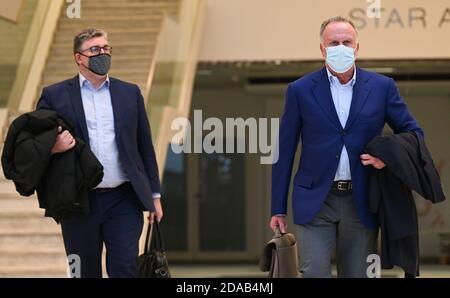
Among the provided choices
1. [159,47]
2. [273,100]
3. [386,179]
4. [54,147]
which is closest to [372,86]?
[386,179]

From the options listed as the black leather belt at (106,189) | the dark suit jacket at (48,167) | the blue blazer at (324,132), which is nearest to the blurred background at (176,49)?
the black leather belt at (106,189)

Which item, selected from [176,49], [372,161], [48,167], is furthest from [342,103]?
[176,49]

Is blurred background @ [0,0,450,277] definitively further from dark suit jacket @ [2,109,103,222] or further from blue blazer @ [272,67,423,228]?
blue blazer @ [272,67,423,228]

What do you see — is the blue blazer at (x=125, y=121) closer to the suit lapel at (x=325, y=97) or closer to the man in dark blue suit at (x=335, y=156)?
the man in dark blue suit at (x=335, y=156)

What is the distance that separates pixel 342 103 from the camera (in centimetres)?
418

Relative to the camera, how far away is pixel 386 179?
4070 mm

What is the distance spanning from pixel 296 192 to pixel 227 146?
38.6ft

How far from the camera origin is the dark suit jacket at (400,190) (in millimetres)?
3949

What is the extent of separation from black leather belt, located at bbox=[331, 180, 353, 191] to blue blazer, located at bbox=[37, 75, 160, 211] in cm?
90

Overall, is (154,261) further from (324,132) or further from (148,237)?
(324,132)

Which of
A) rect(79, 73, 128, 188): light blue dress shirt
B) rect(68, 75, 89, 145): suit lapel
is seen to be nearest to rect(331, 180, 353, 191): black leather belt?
rect(79, 73, 128, 188): light blue dress shirt

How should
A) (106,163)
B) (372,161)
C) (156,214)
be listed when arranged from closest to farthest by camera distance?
(372,161) → (106,163) → (156,214)

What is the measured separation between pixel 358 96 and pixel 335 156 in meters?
0.30
